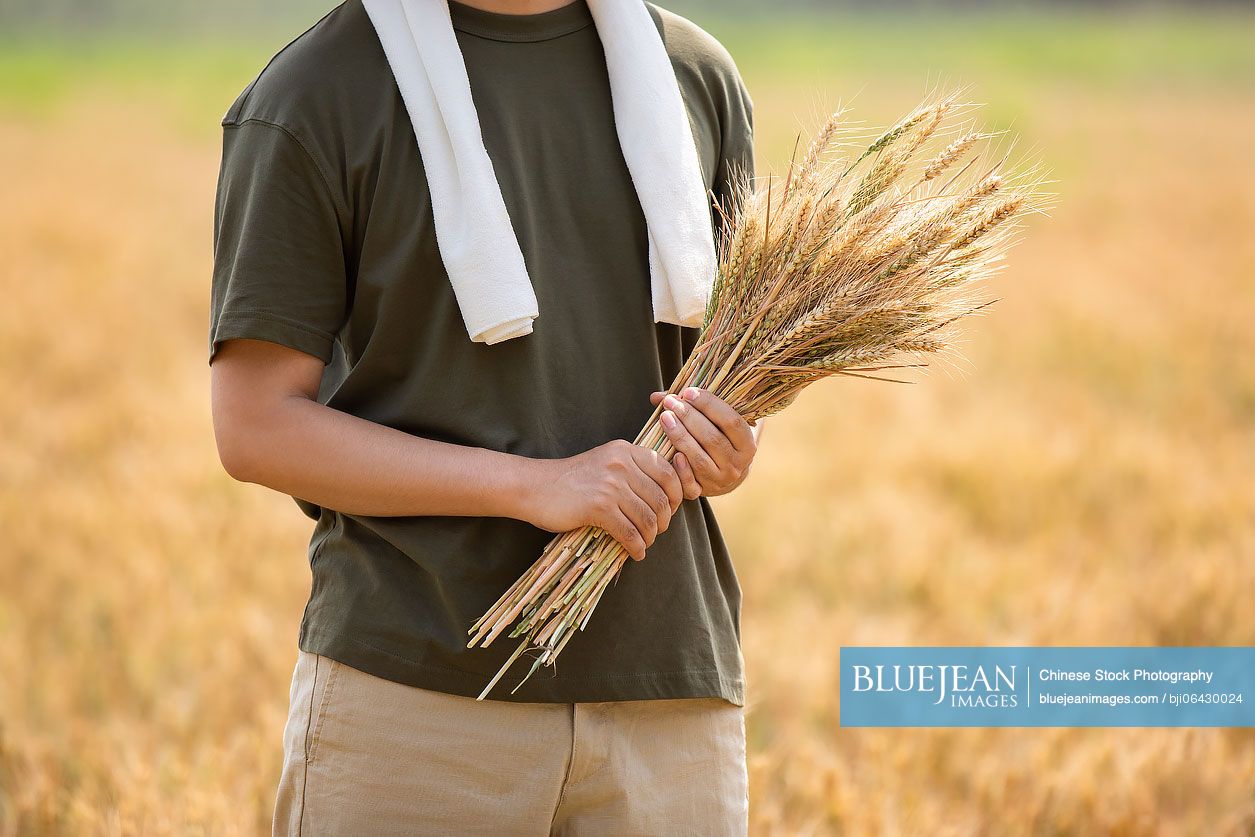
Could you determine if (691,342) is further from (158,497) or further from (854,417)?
(854,417)

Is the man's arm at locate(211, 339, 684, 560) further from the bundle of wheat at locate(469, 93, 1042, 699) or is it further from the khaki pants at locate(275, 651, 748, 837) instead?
the khaki pants at locate(275, 651, 748, 837)

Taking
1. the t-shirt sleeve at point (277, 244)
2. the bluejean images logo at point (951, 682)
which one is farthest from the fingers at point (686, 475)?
the bluejean images logo at point (951, 682)

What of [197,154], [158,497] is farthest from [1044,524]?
[197,154]

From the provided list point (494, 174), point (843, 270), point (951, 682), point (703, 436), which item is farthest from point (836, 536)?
point (494, 174)

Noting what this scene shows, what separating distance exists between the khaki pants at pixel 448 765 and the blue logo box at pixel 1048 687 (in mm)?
1855

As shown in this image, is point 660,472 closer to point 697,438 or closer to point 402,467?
point 697,438

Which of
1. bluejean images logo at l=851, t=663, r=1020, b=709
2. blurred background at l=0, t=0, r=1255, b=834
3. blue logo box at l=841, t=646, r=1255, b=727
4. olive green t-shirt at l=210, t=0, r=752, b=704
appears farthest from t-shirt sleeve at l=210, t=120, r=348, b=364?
bluejean images logo at l=851, t=663, r=1020, b=709

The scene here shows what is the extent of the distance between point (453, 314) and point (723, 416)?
41cm

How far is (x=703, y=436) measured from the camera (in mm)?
1740

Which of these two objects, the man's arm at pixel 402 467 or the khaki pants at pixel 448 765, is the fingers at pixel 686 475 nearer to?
the man's arm at pixel 402 467

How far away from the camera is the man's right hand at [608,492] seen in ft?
5.57

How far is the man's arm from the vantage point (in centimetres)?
171

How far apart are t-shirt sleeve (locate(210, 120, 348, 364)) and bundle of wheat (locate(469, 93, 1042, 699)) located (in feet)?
1.56

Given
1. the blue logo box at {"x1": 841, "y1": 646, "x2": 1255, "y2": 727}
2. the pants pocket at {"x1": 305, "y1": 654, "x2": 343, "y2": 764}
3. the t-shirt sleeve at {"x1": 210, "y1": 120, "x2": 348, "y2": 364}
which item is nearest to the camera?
the t-shirt sleeve at {"x1": 210, "y1": 120, "x2": 348, "y2": 364}
